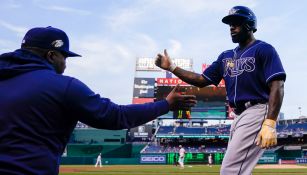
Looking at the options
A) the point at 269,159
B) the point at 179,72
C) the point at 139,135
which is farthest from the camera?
the point at 139,135

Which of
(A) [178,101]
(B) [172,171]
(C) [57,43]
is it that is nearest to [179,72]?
(A) [178,101]

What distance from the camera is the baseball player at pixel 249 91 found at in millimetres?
3363

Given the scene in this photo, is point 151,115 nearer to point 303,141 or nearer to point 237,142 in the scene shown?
point 237,142

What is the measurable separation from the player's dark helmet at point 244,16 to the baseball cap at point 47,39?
6.63 feet

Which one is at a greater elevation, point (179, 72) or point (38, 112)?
point (179, 72)

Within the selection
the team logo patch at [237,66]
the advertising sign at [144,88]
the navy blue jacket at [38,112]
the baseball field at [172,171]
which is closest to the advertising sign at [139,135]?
the advertising sign at [144,88]

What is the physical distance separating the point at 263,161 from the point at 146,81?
16.5m

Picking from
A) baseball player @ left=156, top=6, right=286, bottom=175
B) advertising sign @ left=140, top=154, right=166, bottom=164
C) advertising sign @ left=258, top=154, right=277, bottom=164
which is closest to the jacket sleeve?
baseball player @ left=156, top=6, right=286, bottom=175

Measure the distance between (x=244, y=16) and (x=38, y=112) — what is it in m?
2.43

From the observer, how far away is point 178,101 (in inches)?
98.9

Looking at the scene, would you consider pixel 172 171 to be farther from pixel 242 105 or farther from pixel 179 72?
pixel 242 105

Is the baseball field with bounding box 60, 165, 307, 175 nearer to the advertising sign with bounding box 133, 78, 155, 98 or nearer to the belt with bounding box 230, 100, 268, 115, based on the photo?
the belt with bounding box 230, 100, 268, 115

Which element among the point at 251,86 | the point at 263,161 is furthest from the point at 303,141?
the point at 251,86

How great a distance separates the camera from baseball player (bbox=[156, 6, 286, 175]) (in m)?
3.36
